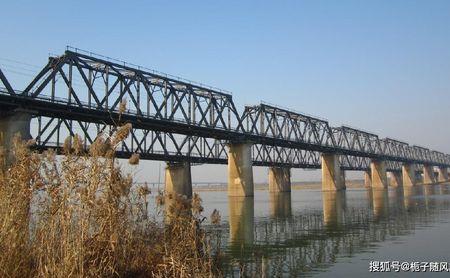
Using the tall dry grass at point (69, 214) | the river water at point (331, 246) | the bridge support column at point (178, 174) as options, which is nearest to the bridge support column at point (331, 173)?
the bridge support column at point (178, 174)

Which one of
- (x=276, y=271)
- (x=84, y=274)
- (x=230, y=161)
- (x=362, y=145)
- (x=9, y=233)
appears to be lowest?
(x=276, y=271)

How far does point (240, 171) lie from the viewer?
90.9m

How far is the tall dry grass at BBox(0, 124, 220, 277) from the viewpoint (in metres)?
8.30

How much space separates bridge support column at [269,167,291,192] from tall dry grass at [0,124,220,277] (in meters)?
128

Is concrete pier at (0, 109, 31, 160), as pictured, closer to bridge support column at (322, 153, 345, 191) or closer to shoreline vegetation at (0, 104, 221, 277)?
shoreline vegetation at (0, 104, 221, 277)

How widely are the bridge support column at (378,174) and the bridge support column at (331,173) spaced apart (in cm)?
3689

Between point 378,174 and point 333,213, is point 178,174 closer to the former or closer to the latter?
point 333,213

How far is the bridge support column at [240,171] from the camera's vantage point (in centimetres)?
8944

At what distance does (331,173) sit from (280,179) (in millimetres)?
15953

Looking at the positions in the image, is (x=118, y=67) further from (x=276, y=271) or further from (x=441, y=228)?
(x=276, y=271)

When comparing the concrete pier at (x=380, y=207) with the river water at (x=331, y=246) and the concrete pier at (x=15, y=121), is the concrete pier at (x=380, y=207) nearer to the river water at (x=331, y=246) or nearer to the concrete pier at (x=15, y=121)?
the river water at (x=331, y=246)

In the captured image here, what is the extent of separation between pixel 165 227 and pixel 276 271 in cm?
569

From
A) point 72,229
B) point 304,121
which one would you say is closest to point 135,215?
point 72,229

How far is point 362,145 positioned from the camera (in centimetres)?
17338
